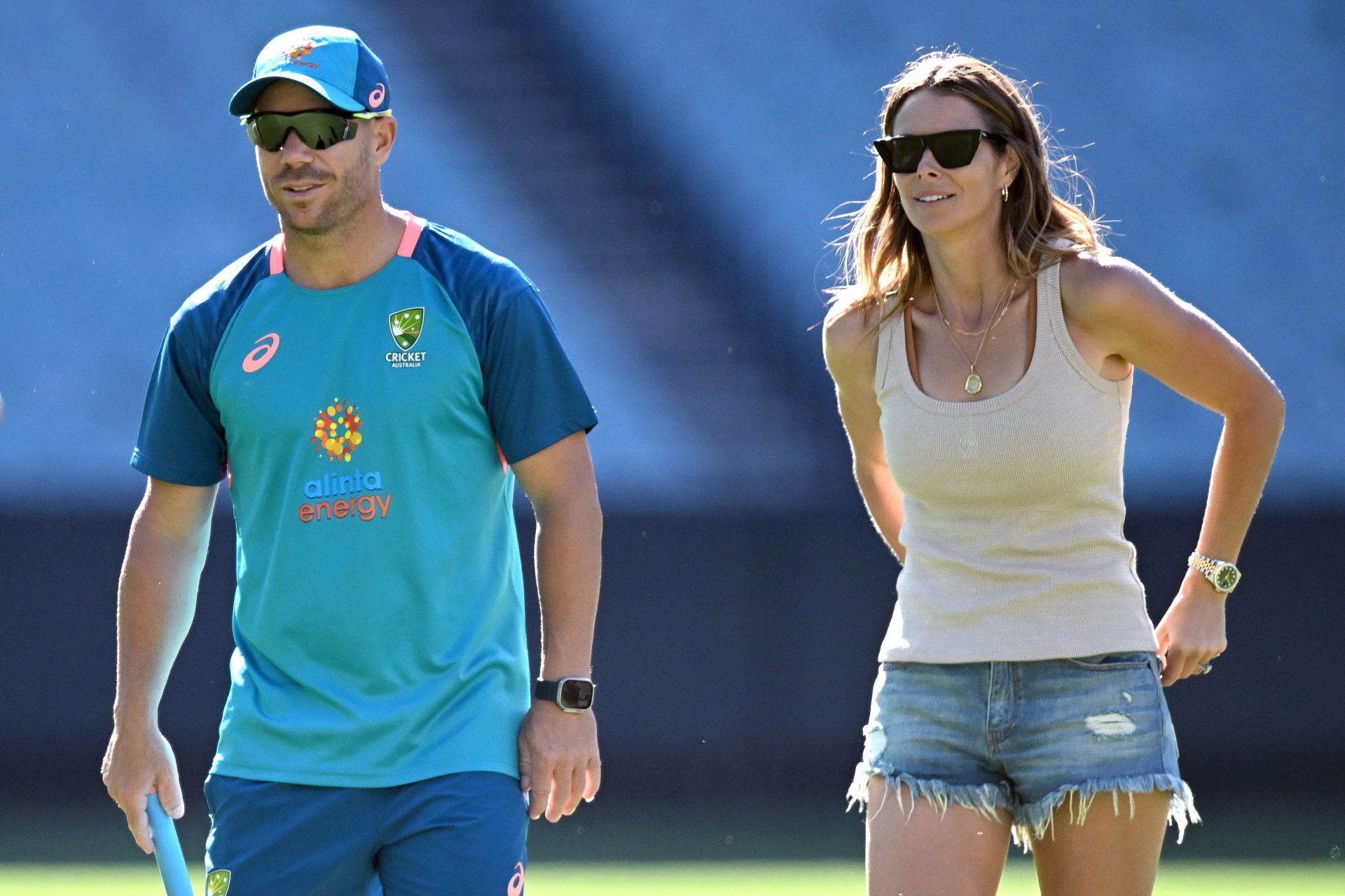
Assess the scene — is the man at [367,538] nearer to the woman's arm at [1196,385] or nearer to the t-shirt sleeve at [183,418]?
the t-shirt sleeve at [183,418]

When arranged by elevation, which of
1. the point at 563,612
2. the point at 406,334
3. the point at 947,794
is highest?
the point at 406,334

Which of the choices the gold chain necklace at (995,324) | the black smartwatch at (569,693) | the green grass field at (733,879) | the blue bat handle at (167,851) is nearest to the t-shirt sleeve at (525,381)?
the black smartwatch at (569,693)

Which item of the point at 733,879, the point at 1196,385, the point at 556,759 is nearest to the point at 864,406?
the point at 1196,385

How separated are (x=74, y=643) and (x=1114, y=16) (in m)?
4.97

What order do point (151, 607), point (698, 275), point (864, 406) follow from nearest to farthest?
point (151, 607) < point (864, 406) < point (698, 275)

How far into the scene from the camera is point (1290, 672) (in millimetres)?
7117

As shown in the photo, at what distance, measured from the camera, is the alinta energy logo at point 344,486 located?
8.64 ft

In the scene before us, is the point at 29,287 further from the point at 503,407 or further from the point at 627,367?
the point at 503,407

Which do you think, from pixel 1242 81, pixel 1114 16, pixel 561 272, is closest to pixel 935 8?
pixel 1114 16

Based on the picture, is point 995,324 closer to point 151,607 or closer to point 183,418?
point 183,418

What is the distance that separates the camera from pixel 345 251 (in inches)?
109

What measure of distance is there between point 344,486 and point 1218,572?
55.5 inches

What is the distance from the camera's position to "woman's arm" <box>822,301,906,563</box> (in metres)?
3.10

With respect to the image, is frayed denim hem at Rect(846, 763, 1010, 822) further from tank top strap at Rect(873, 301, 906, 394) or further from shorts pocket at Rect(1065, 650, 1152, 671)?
tank top strap at Rect(873, 301, 906, 394)
